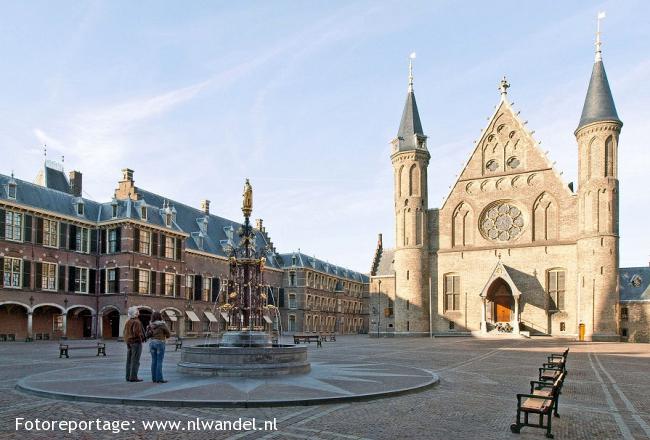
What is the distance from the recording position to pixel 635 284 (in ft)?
151

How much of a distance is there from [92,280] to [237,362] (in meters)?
33.5

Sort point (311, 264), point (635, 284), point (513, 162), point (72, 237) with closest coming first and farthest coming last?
point (72, 237)
point (635, 284)
point (513, 162)
point (311, 264)

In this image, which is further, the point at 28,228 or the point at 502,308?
the point at 502,308

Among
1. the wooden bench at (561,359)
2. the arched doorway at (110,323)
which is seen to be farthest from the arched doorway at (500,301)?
the arched doorway at (110,323)

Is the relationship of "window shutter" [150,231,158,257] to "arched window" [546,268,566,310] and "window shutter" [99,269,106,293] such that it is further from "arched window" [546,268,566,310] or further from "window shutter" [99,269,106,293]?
"arched window" [546,268,566,310]

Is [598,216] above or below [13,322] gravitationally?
above

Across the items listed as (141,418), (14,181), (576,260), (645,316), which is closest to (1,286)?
(14,181)

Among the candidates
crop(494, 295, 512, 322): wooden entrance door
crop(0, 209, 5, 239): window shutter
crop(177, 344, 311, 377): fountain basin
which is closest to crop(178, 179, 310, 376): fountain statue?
crop(177, 344, 311, 377): fountain basin

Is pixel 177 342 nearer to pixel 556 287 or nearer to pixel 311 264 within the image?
pixel 556 287

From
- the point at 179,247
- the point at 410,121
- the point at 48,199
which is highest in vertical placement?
the point at 410,121

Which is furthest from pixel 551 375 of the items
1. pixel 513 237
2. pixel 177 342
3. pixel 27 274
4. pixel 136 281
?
pixel 27 274

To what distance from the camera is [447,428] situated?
31.1ft

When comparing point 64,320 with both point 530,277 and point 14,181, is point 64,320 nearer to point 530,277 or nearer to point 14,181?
point 14,181

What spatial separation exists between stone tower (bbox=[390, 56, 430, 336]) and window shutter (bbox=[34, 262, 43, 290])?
102 feet
